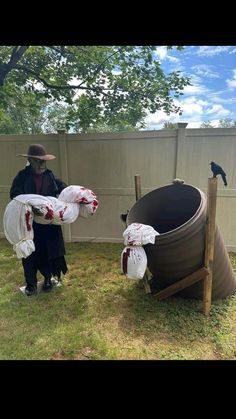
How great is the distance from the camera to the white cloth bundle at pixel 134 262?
2.43m

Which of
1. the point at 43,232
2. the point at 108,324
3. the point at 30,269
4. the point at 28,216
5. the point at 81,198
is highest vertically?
the point at 81,198

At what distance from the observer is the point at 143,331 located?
2.41m

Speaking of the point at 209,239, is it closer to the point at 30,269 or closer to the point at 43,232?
the point at 43,232

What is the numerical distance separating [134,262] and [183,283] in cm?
55

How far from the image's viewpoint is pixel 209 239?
8.09 ft

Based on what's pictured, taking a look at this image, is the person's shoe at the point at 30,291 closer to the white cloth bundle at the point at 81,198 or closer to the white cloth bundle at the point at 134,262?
the white cloth bundle at the point at 81,198

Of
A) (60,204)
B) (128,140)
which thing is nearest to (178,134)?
(128,140)

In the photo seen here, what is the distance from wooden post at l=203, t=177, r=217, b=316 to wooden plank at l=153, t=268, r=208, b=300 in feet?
0.18

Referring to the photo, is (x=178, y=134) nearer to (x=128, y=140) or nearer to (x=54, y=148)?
(x=128, y=140)

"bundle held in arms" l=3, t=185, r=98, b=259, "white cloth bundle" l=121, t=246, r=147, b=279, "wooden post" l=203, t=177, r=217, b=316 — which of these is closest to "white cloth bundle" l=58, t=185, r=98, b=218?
"bundle held in arms" l=3, t=185, r=98, b=259

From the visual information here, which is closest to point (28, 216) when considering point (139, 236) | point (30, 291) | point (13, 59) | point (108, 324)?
point (30, 291)

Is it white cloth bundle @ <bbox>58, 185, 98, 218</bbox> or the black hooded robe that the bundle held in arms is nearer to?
white cloth bundle @ <bbox>58, 185, 98, 218</bbox>
